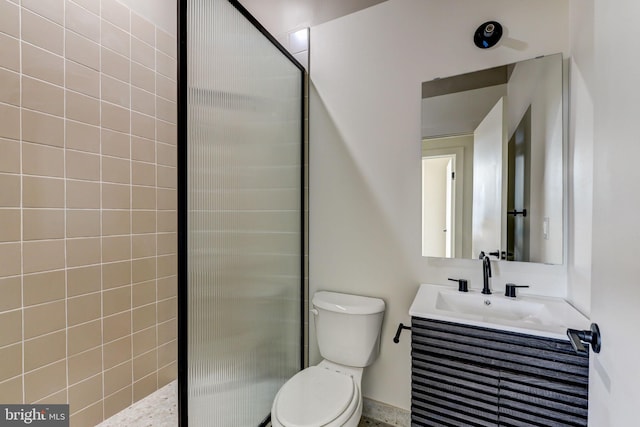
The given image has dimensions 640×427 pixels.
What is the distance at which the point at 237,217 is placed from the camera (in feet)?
4.64

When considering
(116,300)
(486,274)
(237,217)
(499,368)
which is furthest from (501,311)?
(116,300)

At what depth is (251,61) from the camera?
1492 mm

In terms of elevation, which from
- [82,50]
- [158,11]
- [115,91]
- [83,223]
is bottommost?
[83,223]

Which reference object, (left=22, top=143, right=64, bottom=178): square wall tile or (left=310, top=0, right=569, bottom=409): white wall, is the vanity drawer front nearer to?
(left=310, top=0, right=569, bottom=409): white wall

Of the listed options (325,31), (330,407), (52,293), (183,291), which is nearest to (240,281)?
(183,291)

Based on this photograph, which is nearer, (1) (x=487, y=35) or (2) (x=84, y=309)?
(1) (x=487, y=35)

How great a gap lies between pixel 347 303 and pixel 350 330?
16 centimetres

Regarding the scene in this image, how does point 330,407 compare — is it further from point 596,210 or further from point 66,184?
point 66,184

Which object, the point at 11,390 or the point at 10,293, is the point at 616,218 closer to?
the point at 10,293

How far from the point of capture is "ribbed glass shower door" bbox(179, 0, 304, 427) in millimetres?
1155

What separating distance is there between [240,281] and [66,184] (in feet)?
3.39

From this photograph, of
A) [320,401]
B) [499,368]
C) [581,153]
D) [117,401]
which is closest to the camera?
A: [499,368]

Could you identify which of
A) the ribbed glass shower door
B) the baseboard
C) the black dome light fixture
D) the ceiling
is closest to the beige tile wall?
the ceiling

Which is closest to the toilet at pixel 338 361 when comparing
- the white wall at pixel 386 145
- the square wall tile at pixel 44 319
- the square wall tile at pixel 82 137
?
the white wall at pixel 386 145
